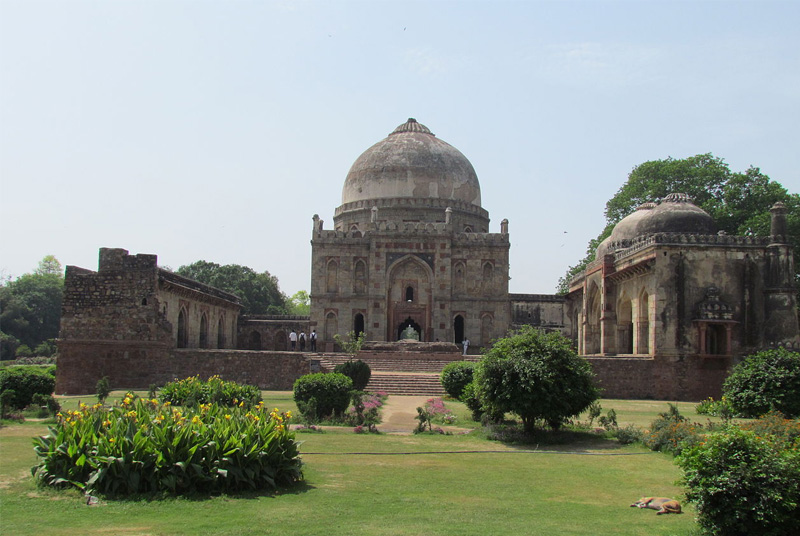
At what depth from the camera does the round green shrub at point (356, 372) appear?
22.8m

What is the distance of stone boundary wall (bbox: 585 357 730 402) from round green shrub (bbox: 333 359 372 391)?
26.2 feet

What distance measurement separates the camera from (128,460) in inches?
353

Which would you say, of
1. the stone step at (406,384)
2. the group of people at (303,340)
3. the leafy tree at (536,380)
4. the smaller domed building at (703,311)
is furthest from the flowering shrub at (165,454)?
the group of people at (303,340)

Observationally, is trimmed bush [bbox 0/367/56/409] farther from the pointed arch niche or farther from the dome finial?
the dome finial

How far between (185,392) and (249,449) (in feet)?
24.7

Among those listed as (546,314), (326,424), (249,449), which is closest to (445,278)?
(546,314)

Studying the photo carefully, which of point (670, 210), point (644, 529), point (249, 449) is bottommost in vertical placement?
point (644, 529)

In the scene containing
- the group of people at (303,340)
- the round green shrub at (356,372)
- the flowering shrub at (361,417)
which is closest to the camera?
the flowering shrub at (361,417)

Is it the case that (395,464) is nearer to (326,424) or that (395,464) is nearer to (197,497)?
(197,497)

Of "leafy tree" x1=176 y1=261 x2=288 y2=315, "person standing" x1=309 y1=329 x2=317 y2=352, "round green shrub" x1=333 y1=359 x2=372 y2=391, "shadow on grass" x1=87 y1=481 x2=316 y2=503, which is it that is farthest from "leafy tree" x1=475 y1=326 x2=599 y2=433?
"leafy tree" x1=176 y1=261 x2=288 y2=315

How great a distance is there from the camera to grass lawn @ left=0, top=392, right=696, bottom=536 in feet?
25.8

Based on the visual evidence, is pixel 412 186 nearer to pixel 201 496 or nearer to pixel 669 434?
pixel 669 434

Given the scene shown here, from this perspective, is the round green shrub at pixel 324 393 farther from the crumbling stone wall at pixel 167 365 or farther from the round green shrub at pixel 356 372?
the crumbling stone wall at pixel 167 365

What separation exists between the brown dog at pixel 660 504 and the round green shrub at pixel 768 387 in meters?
10.8
